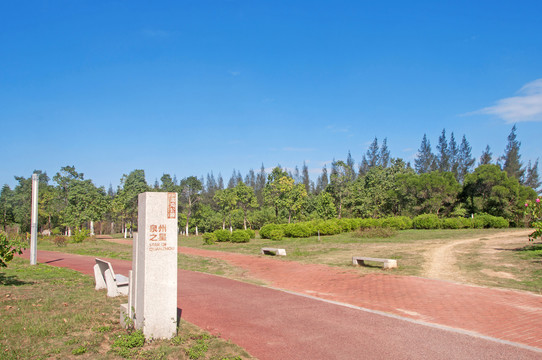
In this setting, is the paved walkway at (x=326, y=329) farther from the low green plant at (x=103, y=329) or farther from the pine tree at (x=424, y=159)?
the pine tree at (x=424, y=159)

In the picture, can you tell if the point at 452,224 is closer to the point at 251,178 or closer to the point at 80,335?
the point at 80,335

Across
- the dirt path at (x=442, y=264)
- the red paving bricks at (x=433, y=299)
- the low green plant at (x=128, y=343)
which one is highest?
the low green plant at (x=128, y=343)

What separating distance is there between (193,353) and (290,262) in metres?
10.0

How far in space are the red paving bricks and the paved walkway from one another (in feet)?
0.25

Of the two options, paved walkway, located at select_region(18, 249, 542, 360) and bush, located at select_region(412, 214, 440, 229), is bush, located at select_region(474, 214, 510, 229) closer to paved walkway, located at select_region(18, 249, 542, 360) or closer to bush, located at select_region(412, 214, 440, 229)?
bush, located at select_region(412, 214, 440, 229)

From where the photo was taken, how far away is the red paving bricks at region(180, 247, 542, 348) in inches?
229

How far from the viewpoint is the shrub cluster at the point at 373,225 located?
2592cm

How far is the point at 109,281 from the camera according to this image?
766cm

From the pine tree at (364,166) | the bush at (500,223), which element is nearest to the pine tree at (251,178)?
the pine tree at (364,166)

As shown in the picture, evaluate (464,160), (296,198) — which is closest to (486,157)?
(464,160)

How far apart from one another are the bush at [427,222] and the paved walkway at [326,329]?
21489mm

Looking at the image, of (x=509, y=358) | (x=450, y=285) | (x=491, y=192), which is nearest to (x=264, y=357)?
(x=509, y=358)

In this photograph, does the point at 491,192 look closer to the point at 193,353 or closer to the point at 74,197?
the point at 193,353

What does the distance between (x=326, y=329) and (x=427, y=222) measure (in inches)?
999
